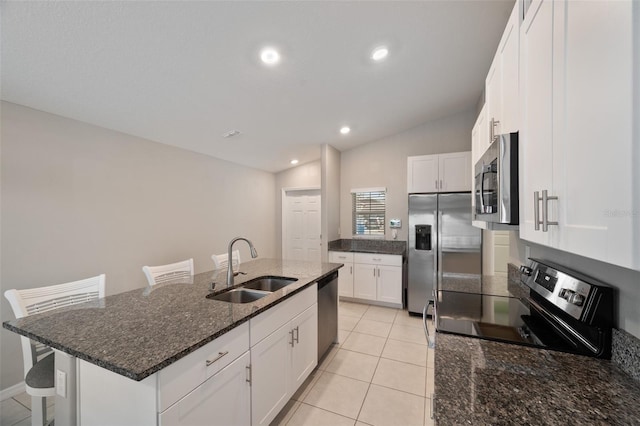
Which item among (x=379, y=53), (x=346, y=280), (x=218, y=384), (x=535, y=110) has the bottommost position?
(x=346, y=280)

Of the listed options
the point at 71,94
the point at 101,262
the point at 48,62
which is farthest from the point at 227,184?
the point at 48,62

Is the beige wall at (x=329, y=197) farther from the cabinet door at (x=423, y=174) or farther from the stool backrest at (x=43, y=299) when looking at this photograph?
the stool backrest at (x=43, y=299)

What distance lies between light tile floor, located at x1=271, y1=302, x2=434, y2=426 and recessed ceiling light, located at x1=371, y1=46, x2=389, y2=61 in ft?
9.33

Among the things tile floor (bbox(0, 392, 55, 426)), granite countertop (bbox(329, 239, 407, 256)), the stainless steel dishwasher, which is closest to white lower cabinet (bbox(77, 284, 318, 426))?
the stainless steel dishwasher

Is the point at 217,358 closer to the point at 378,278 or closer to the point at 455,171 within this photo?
the point at 378,278

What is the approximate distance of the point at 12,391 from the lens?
2096 mm

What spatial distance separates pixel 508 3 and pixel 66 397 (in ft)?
12.1

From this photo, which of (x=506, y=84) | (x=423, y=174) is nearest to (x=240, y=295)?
(x=506, y=84)

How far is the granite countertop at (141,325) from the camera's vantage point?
1020mm

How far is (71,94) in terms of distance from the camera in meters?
2.09

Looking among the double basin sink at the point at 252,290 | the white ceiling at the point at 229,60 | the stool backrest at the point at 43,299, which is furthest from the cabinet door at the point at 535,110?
the stool backrest at the point at 43,299

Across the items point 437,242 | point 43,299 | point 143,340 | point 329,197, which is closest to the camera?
point 143,340

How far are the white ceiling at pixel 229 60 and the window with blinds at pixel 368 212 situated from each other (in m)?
1.85

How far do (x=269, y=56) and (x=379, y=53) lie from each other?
97cm
